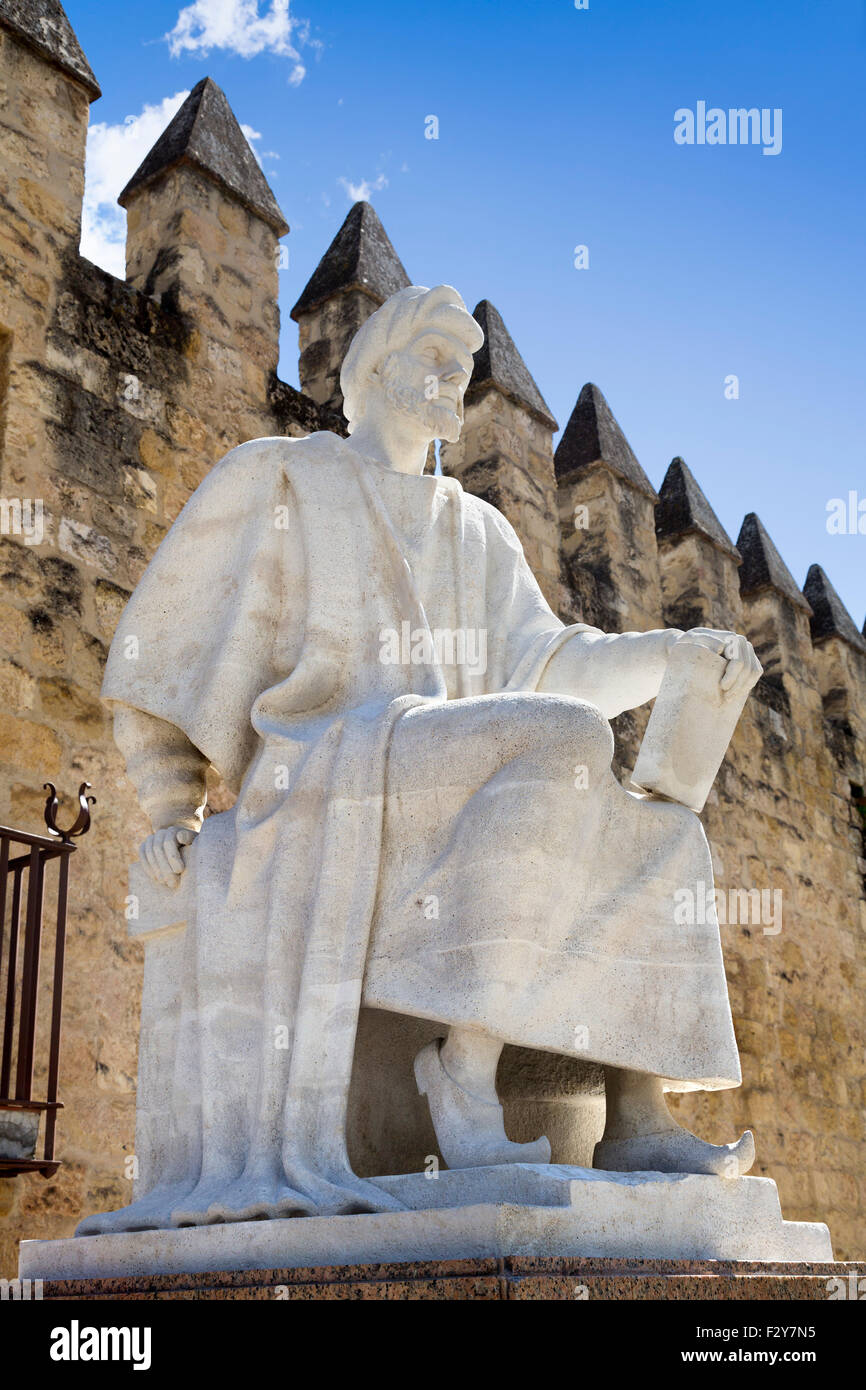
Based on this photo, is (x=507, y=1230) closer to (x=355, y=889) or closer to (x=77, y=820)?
(x=355, y=889)

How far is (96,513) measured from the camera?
16.4ft

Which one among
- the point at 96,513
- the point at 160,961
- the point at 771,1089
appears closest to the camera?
the point at 160,961

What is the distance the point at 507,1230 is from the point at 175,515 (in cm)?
370

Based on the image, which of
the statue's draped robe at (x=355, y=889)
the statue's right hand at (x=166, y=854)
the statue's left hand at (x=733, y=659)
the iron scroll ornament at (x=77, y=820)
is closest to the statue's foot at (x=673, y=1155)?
the statue's draped robe at (x=355, y=889)

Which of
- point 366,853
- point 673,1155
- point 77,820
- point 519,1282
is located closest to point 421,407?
point 366,853

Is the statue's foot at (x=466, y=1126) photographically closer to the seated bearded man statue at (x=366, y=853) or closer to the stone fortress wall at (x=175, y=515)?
the seated bearded man statue at (x=366, y=853)

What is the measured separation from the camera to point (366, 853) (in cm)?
269

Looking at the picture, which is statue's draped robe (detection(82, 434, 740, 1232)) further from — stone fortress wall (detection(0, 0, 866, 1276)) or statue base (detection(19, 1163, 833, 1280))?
stone fortress wall (detection(0, 0, 866, 1276))

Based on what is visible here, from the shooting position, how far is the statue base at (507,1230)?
2199 mm

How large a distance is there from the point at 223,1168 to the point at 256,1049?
0.21 meters

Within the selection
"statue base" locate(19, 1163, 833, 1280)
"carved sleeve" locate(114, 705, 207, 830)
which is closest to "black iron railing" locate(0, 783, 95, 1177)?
"carved sleeve" locate(114, 705, 207, 830)

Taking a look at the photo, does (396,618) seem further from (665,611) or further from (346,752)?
(665,611)
